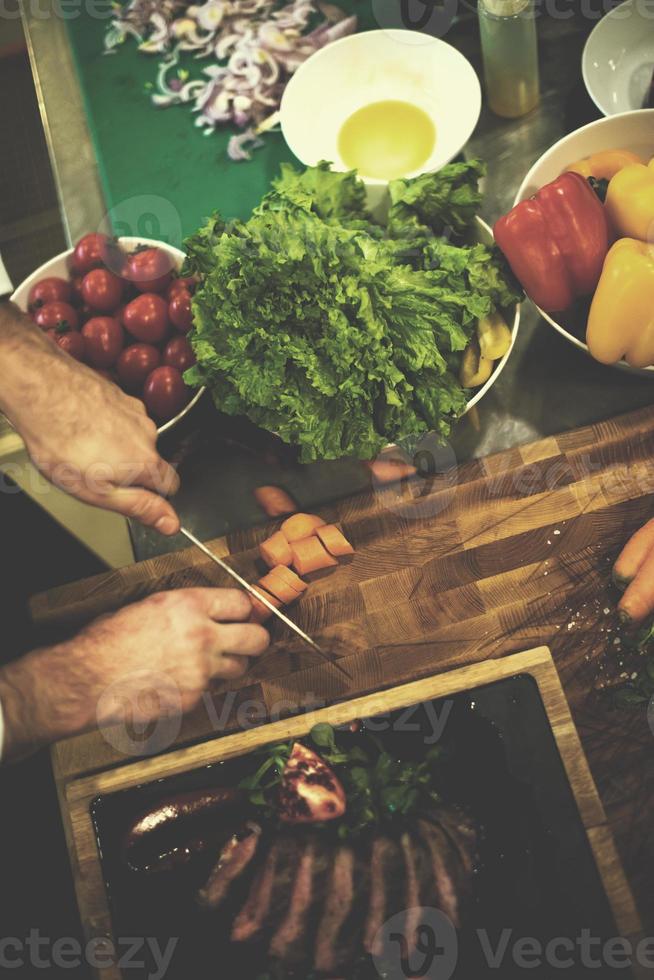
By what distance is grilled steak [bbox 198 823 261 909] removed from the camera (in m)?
1.59

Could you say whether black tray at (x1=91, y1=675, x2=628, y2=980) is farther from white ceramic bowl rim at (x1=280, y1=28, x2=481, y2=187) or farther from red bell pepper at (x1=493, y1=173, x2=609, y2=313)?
white ceramic bowl rim at (x1=280, y1=28, x2=481, y2=187)

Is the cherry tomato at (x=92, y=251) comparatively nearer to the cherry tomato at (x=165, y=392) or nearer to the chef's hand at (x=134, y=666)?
the cherry tomato at (x=165, y=392)

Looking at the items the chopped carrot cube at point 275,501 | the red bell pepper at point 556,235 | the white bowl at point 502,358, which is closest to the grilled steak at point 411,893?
the chopped carrot cube at point 275,501

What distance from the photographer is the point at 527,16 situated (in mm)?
1943

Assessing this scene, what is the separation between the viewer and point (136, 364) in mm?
1871

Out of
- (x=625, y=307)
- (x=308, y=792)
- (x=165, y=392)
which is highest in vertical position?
(x=625, y=307)

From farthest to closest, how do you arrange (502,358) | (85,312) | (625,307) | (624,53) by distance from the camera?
(624,53) < (85,312) < (502,358) < (625,307)

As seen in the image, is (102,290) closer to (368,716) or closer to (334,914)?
(368,716)

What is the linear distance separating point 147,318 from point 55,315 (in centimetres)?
21

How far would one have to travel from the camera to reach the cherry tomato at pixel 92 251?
1.96m

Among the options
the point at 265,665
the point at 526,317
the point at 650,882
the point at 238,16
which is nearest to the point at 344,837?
the point at 265,665

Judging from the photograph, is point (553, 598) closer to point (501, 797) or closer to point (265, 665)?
point (501, 797)

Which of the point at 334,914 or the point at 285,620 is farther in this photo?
the point at 285,620

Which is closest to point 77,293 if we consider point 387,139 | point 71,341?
point 71,341
